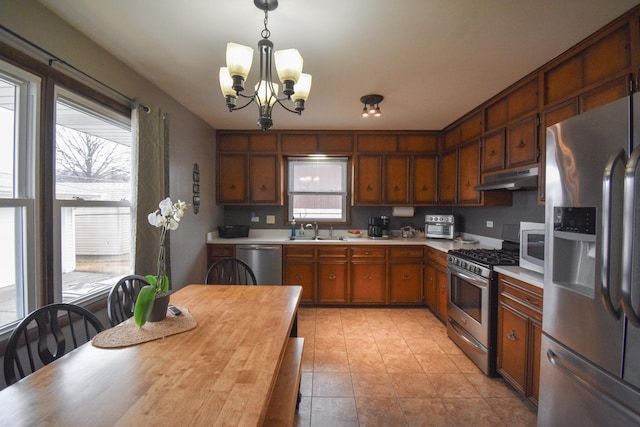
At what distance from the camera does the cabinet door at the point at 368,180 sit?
12.4ft

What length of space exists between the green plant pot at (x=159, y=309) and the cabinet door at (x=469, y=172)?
297cm

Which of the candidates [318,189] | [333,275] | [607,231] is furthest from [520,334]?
[318,189]

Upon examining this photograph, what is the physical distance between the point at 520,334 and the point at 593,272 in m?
0.84

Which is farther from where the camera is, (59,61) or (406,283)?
(406,283)

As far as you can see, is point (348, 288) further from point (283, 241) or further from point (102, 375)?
point (102, 375)

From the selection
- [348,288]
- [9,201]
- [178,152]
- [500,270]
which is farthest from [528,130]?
[9,201]

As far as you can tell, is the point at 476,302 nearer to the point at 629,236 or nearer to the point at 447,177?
the point at 629,236

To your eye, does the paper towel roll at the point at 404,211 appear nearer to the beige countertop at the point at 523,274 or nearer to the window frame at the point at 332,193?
the window frame at the point at 332,193

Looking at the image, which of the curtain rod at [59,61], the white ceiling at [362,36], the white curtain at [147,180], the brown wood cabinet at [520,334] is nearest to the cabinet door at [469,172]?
the white ceiling at [362,36]

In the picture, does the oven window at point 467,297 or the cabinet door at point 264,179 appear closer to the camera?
the oven window at point 467,297

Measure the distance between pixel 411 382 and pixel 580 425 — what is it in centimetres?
103

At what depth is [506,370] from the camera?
78.2 inches

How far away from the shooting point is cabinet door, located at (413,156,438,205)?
3785 millimetres

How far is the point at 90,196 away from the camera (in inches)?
73.3
